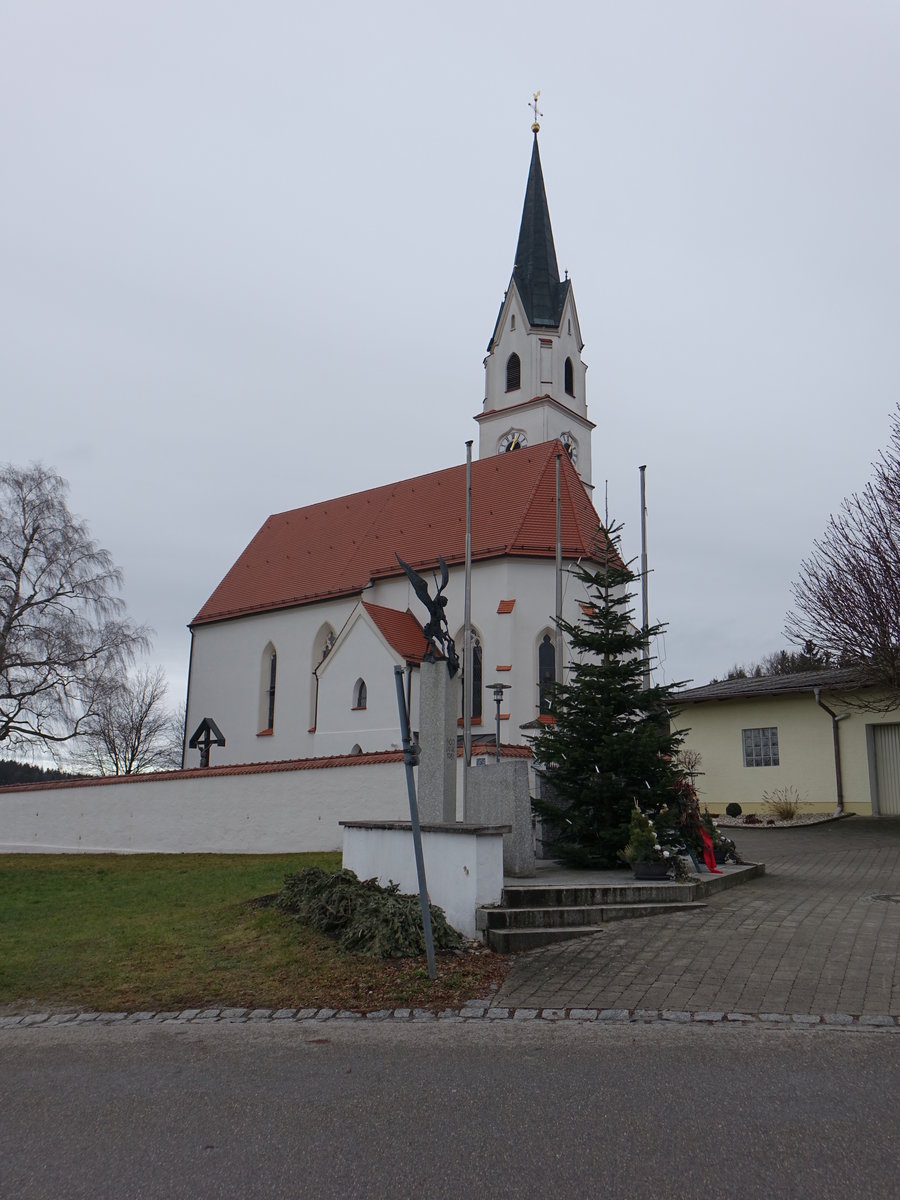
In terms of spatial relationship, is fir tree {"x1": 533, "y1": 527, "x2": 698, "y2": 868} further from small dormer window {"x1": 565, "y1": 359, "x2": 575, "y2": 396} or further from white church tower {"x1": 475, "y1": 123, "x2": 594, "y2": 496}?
small dormer window {"x1": 565, "y1": 359, "x2": 575, "y2": 396}

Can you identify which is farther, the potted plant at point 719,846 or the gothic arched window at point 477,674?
the gothic arched window at point 477,674

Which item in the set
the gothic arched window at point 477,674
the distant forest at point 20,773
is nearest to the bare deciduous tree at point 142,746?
the distant forest at point 20,773

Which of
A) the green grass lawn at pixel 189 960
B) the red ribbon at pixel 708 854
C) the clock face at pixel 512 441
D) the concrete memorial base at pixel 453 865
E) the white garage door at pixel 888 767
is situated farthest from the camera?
the clock face at pixel 512 441

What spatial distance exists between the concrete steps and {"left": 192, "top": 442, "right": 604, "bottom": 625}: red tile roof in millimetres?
17893

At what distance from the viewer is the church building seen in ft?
90.2

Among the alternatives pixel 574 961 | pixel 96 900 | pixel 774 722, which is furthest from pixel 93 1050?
pixel 774 722

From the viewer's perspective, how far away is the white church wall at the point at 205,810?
721 inches

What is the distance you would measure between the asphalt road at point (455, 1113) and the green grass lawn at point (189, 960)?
815 millimetres

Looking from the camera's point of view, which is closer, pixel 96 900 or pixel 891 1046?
pixel 891 1046

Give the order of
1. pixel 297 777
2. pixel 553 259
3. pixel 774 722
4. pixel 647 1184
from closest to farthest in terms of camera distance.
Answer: pixel 647 1184, pixel 297 777, pixel 774 722, pixel 553 259

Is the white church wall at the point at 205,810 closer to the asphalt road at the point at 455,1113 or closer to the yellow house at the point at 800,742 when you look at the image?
the yellow house at the point at 800,742

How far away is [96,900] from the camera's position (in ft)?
40.8

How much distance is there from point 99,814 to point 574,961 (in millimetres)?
17508

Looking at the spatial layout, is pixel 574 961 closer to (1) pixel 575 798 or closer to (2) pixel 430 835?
(2) pixel 430 835
